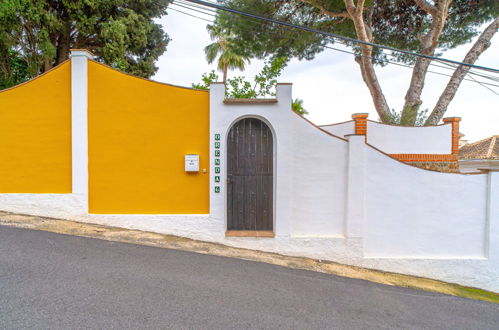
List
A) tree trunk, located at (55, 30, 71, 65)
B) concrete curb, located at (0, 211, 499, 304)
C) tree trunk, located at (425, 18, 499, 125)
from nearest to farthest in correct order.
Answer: concrete curb, located at (0, 211, 499, 304) < tree trunk, located at (425, 18, 499, 125) < tree trunk, located at (55, 30, 71, 65)

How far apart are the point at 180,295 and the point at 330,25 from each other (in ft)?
39.2

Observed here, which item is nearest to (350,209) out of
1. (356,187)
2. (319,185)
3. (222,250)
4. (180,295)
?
(356,187)

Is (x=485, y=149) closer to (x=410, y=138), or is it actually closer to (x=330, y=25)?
(x=410, y=138)

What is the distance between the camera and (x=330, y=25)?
11.1 meters

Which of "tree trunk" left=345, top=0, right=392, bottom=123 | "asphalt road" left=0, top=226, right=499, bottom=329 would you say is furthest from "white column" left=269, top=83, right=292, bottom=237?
"tree trunk" left=345, top=0, right=392, bottom=123

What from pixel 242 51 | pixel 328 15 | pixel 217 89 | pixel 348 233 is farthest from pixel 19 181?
pixel 328 15

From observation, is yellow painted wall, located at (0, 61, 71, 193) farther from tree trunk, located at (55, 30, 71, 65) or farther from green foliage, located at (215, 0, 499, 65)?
green foliage, located at (215, 0, 499, 65)

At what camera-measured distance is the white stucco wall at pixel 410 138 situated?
293 inches

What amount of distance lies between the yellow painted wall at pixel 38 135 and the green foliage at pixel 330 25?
23.3 feet

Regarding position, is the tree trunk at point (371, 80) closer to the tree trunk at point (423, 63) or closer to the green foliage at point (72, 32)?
the tree trunk at point (423, 63)

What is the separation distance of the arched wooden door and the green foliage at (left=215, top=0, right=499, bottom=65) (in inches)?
287

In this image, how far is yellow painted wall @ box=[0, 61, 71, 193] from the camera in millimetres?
5137

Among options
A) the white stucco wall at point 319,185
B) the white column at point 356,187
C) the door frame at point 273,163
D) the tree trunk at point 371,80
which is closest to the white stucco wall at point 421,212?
the white column at point 356,187

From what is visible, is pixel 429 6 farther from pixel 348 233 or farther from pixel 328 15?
pixel 348 233
